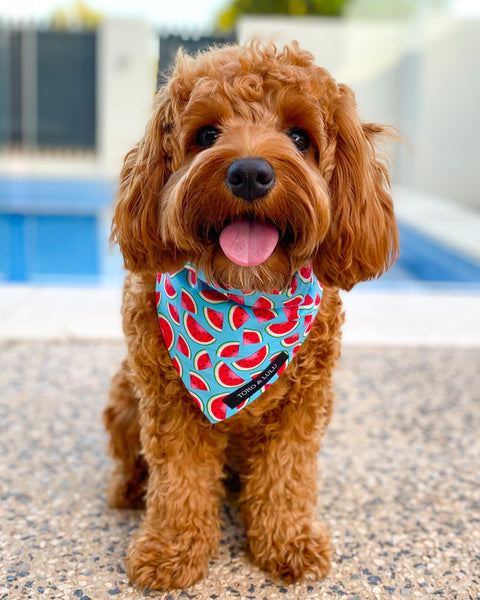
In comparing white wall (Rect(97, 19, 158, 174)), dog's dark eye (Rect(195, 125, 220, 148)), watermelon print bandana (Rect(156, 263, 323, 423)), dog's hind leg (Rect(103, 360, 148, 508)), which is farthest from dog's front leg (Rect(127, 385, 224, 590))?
white wall (Rect(97, 19, 158, 174))

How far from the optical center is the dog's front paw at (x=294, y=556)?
227 centimetres

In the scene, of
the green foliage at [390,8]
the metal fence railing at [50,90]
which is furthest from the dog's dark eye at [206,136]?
the metal fence railing at [50,90]

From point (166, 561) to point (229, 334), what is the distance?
0.75m

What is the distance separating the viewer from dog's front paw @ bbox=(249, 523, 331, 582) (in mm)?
2266

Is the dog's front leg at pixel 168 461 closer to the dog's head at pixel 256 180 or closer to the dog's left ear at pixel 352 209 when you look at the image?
the dog's head at pixel 256 180

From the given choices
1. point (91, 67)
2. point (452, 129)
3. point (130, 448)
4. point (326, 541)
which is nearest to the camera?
point (326, 541)

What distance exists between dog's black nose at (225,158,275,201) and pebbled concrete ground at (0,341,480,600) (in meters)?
1.26

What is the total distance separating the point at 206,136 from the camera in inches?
79.2

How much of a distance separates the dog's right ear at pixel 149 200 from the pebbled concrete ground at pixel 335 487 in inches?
41.2

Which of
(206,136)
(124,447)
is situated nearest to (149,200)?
(206,136)

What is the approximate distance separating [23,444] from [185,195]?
1.88 metres

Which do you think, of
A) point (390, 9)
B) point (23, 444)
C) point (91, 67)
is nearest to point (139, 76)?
point (91, 67)

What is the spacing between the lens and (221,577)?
7.46 ft

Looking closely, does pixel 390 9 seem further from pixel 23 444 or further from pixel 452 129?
pixel 23 444
